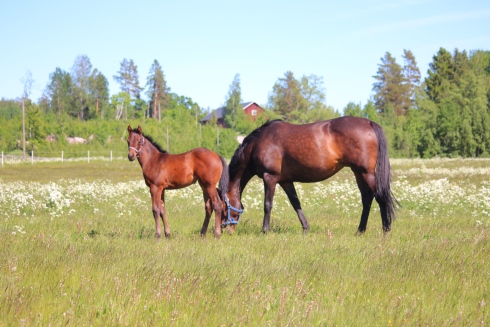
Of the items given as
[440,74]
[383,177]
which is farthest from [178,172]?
[440,74]

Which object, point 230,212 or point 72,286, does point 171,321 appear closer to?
point 72,286

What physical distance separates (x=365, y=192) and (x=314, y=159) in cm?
131

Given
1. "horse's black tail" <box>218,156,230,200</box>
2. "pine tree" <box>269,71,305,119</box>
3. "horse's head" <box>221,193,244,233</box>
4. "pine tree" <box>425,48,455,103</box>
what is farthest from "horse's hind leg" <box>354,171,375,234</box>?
"pine tree" <box>269,71,305,119</box>

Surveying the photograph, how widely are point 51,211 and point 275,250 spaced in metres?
8.60

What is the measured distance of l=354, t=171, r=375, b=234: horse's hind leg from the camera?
431 inches

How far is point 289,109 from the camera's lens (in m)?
108

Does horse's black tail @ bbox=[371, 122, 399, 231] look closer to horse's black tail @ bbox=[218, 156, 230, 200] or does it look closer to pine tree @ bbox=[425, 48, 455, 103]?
horse's black tail @ bbox=[218, 156, 230, 200]

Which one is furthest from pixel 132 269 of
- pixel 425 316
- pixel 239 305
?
pixel 425 316

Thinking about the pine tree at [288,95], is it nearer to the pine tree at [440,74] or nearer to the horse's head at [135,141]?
the pine tree at [440,74]

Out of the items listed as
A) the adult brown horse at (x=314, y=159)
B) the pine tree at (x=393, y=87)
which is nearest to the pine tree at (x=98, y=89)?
the pine tree at (x=393, y=87)

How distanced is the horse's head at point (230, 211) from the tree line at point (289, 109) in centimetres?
5904

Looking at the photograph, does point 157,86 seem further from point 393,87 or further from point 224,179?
point 224,179

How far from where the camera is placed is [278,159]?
1171cm

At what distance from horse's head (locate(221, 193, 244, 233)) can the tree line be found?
59.0 metres
